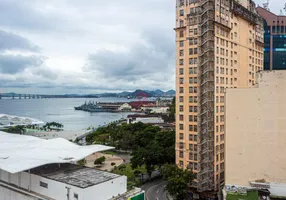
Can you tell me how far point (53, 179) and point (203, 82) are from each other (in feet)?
54.3

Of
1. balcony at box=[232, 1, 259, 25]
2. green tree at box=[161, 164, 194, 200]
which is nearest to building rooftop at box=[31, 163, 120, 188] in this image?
green tree at box=[161, 164, 194, 200]

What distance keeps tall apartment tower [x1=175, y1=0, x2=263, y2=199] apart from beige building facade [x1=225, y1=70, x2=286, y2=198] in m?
5.65

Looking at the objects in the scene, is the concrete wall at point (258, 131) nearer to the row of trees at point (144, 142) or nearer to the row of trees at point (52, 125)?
the row of trees at point (144, 142)

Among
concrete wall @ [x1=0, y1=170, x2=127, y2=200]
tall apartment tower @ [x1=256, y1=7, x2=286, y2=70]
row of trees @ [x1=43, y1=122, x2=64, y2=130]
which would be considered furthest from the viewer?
row of trees @ [x1=43, y1=122, x2=64, y2=130]

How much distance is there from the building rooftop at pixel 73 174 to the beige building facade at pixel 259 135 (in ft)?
31.2

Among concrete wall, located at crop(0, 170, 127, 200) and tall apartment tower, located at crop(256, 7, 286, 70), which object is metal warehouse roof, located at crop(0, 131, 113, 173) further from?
tall apartment tower, located at crop(256, 7, 286, 70)

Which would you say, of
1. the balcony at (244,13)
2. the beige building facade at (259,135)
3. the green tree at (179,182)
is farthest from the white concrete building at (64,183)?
the balcony at (244,13)

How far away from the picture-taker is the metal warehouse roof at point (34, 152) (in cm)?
1826

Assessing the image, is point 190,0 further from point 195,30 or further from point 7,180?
point 7,180

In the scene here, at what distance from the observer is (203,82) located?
1109 inches

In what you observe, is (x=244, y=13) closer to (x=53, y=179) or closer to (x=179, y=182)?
(x=179, y=182)

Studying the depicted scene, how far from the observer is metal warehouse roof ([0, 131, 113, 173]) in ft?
59.9

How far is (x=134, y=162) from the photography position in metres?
34.5

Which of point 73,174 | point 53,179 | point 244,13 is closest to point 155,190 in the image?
point 73,174
